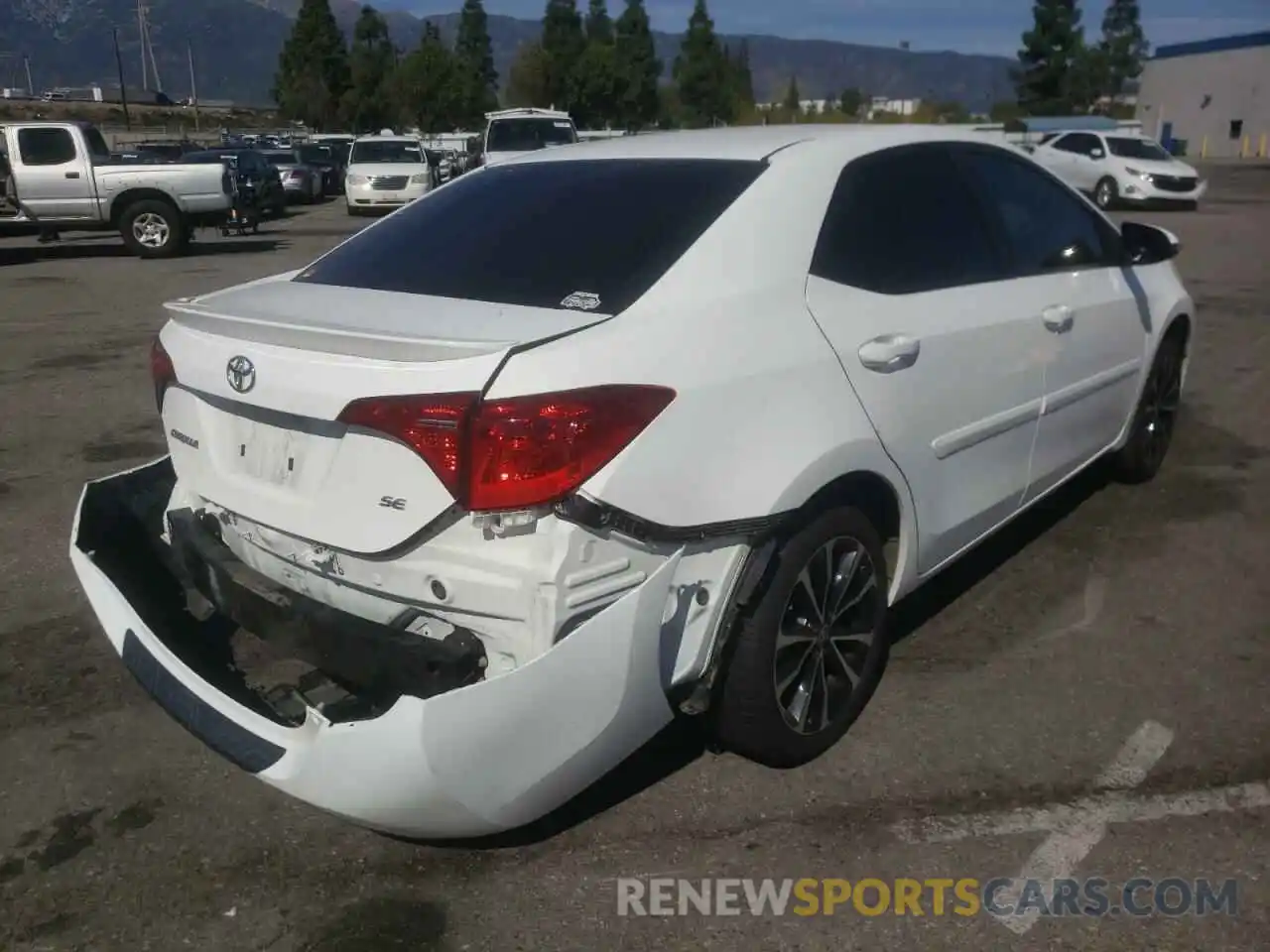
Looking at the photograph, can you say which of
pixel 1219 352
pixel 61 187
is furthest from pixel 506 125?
pixel 1219 352

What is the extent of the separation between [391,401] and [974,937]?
177 centimetres

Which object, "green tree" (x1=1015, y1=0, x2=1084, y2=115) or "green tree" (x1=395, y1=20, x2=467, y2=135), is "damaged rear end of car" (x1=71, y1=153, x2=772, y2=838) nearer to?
"green tree" (x1=395, y1=20, x2=467, y2=135)

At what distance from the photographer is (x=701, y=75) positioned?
75.1m

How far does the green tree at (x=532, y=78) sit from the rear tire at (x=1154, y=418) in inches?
2531

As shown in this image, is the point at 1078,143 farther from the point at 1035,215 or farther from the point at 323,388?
the point at 323,388

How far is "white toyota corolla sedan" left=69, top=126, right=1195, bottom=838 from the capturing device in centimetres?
249

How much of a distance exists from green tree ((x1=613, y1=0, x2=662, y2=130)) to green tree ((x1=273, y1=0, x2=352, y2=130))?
54.1 feet

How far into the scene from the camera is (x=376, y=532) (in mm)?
2615

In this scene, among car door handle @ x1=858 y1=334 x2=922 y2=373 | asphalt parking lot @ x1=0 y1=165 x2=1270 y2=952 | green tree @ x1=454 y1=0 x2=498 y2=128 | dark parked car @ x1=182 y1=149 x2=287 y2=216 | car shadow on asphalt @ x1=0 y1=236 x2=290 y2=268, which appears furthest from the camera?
green tree @ x1=454 y1=0 x2=498 y2=128

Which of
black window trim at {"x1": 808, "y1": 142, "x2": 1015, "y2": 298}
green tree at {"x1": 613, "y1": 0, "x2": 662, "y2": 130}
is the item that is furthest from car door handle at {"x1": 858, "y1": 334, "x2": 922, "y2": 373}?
green tree at {"x1": 613, "y1": 0, "x2": 662, "y2": 130}

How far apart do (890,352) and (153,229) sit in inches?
647

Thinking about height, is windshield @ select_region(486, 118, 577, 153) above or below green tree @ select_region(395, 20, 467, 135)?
below

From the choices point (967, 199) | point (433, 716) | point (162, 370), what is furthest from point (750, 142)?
point (433, 716)
